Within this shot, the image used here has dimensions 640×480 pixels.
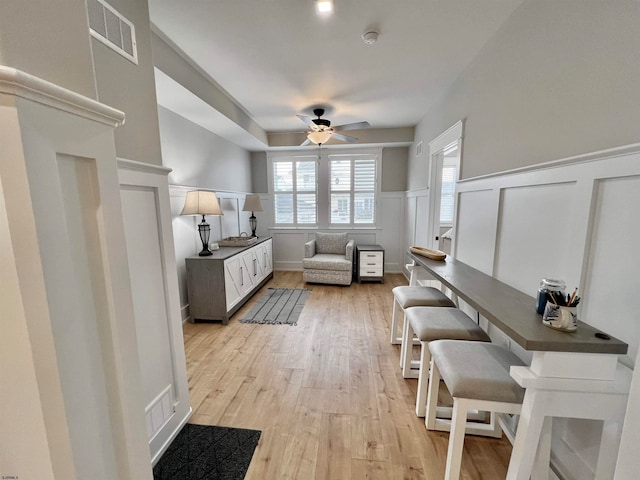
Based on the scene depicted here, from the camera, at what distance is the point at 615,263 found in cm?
102

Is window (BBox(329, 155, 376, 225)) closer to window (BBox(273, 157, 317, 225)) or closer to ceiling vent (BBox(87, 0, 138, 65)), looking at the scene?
window (BBox(273, 157, 317, 225))

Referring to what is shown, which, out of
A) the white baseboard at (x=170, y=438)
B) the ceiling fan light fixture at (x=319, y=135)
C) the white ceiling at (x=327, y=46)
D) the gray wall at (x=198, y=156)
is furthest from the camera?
the ceiling fan light fixture at (x=319, y=135)

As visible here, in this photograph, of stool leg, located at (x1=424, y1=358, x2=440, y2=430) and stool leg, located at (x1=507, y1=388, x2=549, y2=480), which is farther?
stool leg, located at (x1=424, y1=358, x2=440, y2=430)

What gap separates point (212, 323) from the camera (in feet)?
10.2

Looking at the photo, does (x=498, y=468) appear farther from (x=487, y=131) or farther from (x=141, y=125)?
(x=141, y=125)

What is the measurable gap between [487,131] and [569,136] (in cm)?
81

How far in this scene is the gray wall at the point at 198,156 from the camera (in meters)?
2.86

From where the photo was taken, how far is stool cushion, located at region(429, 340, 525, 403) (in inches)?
44.0

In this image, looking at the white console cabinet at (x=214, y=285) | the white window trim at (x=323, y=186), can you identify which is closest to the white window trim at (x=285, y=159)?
the white window trim at (x=323, y=186)

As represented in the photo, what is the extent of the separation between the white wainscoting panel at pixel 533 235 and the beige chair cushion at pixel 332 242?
123 inches

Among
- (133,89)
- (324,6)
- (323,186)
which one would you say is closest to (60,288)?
(133,89)

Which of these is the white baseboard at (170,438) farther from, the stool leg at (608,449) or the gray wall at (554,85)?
the gray wall at (554,85)

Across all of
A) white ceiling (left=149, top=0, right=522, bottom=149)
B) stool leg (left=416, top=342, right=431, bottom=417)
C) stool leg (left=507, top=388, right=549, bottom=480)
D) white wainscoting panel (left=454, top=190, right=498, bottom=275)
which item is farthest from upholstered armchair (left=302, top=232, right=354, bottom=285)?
stool leg (left=507, top=388, right=549, bottom=480)

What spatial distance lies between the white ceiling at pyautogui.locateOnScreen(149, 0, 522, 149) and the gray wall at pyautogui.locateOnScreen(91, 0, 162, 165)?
0.47 metres
